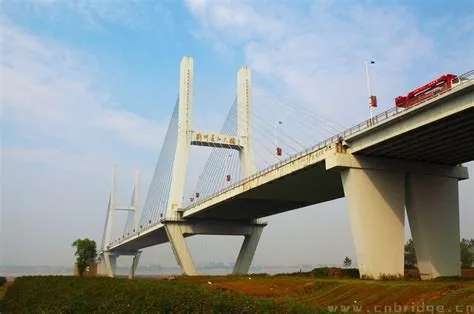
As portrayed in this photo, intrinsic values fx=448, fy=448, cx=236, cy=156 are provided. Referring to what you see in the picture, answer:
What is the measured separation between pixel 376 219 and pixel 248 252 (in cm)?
3496

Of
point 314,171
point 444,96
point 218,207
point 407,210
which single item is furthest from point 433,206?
point 218,207

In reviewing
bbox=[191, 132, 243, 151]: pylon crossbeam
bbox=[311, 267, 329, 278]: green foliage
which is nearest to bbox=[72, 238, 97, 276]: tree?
bbox=[191, 132, 243, 151]: pylon crossbeam

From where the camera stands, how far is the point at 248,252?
210 ft

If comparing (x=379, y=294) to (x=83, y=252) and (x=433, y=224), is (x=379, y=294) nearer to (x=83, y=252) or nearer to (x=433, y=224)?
(x=433, y=224)

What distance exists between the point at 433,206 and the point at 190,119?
3060 centimetres

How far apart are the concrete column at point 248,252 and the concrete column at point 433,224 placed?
31579mm

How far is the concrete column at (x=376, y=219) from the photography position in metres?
30.6

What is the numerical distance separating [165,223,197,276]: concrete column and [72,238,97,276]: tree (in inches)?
2205

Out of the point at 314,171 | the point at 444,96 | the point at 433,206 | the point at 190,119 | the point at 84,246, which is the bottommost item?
the point at 84,246

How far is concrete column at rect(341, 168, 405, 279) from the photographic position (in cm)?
3061

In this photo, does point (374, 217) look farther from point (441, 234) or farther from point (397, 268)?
point (441, 234)

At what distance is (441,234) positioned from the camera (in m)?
34.5

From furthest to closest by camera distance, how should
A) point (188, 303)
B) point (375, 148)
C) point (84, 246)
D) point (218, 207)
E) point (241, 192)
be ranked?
point (84, 246) < point (218, 207) < point (241, 192) < point (375, 148) < point (188, 303)

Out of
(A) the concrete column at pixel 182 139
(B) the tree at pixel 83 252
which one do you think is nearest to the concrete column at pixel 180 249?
(A) the concrete column at pixel 182 139
